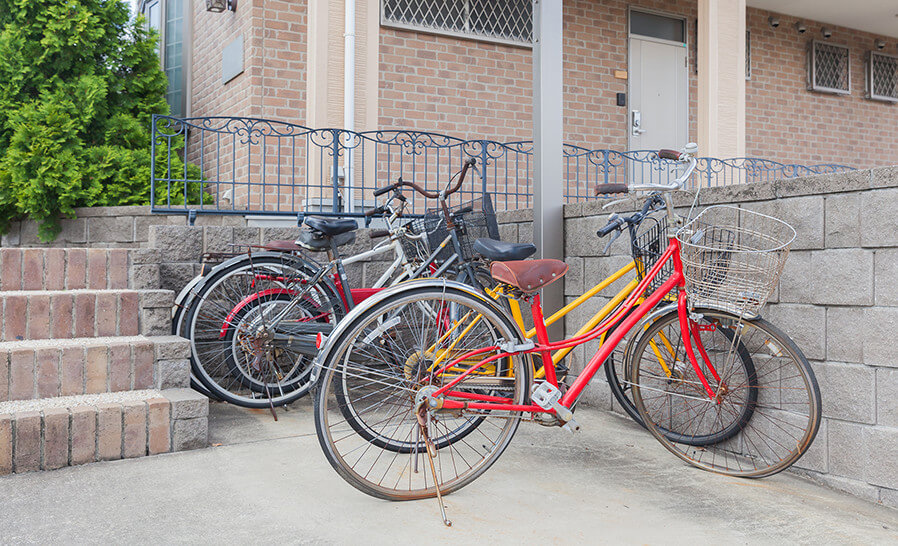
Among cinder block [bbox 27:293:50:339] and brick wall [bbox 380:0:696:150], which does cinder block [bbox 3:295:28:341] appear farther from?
brick wall [bbox 380:0:696:150]

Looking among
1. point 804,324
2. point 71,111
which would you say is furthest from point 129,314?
point 804,324

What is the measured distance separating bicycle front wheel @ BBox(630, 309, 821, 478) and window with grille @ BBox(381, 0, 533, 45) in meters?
4.41

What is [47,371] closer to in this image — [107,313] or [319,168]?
[107,313]

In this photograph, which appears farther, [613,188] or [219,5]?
[219,5]

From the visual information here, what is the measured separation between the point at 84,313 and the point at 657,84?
20.6 feet

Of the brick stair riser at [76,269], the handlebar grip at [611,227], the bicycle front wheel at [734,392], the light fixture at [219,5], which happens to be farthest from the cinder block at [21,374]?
the light fixture at [219,5]

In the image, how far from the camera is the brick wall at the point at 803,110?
834 centimetres

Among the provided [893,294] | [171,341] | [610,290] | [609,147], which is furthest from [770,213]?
[609,147]

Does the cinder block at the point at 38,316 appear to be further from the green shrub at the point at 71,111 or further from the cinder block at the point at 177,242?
the green shrub at the point at 71,111

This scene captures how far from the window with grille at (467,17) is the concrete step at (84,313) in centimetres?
384

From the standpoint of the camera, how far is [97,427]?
2689 millimetres

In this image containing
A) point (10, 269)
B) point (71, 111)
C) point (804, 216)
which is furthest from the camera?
point (71, 111)

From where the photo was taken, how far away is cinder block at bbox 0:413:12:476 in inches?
98.3

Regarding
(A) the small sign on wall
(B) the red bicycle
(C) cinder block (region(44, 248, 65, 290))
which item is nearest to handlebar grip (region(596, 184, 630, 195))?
(B) the red bicycle
